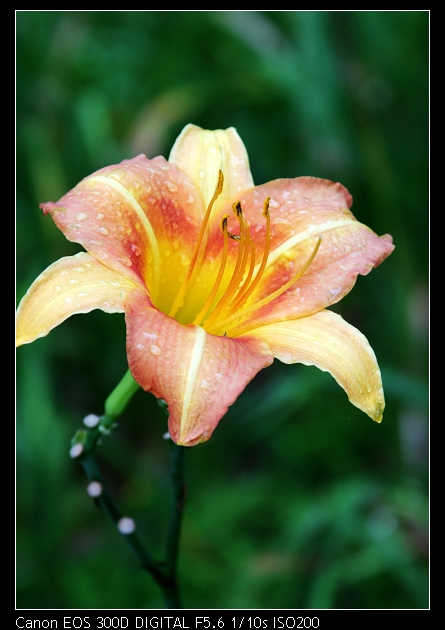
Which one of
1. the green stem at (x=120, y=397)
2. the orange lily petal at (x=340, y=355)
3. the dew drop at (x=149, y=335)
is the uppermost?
the dew drop at (x=149, y=335)

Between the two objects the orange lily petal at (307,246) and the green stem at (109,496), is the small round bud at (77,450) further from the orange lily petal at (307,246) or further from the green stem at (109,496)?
the orange lily petal at (307,246)

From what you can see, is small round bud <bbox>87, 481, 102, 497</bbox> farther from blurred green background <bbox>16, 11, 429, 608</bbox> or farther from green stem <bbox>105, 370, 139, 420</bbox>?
blurred green background <bbox>16, 11, 429, 608</bbox>

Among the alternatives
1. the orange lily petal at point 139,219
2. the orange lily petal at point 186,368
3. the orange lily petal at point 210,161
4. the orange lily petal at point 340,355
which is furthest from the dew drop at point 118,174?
the orange lily petal at point 340,355

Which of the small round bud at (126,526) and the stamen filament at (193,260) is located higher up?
the stamen filament at (193,260)

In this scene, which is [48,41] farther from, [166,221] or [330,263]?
[330,263]
